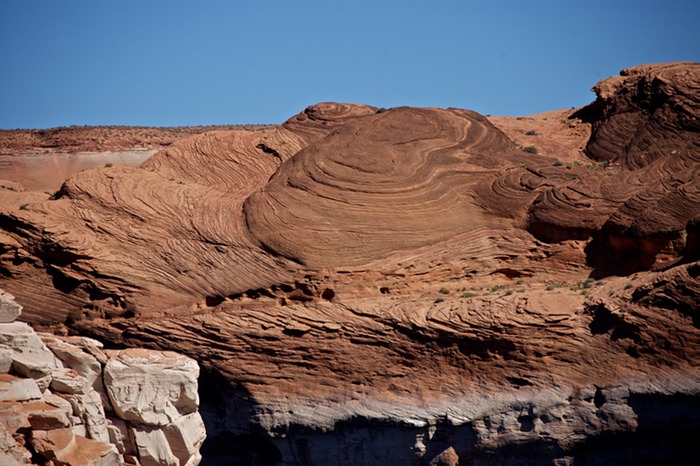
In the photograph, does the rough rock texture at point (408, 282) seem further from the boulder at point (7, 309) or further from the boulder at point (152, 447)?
the boulder at point (7, 309)

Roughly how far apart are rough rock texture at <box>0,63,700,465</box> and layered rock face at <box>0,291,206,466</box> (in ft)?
21.8

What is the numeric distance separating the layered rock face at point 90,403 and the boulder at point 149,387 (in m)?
0.02

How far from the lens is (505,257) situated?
3575cm

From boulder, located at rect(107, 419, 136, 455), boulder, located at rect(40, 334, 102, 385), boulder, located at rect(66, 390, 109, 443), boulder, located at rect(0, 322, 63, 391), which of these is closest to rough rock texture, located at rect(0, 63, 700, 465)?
boulder, located at rect(107, 419, 136, 455)

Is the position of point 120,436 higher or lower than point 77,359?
lower

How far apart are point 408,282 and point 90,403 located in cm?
1227

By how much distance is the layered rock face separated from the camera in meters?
23.5

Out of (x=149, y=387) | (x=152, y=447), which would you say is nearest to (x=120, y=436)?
(x=152, y=447)

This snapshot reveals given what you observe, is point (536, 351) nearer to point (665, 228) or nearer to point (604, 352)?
point (604, 352)

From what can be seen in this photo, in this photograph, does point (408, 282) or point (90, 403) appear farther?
point (408, 282)

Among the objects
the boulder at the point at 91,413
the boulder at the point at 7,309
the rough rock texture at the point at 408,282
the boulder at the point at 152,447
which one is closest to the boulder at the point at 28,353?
the boulder at the point at 7,309

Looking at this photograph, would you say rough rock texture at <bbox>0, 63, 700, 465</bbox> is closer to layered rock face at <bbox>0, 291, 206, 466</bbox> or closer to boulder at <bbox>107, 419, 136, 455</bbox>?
layered rock face at <bbox>0, 291, 206, 466</bbox>

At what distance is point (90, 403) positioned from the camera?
2558 centimetres

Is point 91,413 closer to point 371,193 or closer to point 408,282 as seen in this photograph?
point 408,282
